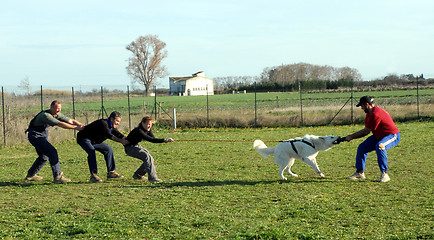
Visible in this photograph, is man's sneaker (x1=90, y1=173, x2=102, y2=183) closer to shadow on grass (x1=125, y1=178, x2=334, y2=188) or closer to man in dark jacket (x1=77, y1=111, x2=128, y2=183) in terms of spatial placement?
man in dark jacket (x1=77, y1=111, x2=128, y2=183)

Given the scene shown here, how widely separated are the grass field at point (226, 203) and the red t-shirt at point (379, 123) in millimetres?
1089

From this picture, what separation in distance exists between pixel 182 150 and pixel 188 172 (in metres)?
4.82

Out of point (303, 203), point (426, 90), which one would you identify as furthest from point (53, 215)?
point (426, 90)

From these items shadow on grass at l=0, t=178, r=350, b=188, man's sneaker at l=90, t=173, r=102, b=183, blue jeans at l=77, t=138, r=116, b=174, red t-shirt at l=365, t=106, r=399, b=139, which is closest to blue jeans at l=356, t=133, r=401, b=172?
red t-shirt at l=365, t=106, r=399, b=139

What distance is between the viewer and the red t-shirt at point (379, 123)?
376 inches

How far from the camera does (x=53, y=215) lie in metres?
7.36

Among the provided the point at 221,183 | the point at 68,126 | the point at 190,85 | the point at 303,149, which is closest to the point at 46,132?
the point at 68,126

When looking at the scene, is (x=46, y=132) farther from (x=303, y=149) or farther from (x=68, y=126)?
(x=303, y=149)

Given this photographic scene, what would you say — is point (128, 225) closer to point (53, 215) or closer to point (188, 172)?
point (53, 215)

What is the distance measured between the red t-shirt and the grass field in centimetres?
109

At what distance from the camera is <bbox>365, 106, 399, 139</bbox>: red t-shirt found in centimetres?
955

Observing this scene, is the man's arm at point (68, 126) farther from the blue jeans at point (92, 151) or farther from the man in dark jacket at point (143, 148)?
the man in dark jacket at point (143, 148)

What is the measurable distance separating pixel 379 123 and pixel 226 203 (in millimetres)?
4007

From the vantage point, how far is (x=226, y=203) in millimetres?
8055
